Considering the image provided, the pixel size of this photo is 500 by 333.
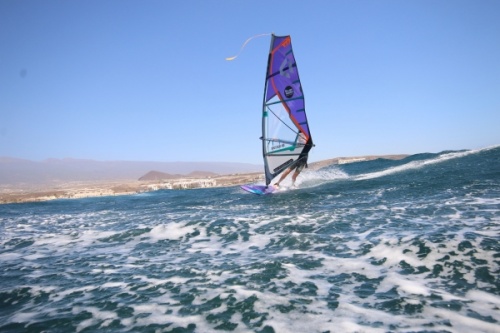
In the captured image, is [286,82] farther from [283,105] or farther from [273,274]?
[273,274]

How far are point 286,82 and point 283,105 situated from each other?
137cm

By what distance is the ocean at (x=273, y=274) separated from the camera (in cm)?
331

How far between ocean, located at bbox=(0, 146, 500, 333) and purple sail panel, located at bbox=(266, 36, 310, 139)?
8.42 metres

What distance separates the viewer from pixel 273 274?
4.68 m

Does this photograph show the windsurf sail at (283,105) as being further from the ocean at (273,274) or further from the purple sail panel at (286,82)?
the ocean at (273,274)

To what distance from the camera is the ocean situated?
331 centimetres

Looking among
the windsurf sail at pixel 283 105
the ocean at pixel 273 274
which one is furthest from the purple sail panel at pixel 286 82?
the ocean at pixel 273 274

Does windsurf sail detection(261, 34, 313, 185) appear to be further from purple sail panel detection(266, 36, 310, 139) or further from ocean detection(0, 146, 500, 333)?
ocean detection(0, 146, 500, 333)

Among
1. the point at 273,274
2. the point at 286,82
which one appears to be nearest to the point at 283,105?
the point at 286,82

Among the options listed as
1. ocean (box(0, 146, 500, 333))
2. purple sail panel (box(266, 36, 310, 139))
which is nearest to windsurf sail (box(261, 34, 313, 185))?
purple sail panel (box(266, 36, 310, 139))

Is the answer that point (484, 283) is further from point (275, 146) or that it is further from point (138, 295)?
point (275, 146)

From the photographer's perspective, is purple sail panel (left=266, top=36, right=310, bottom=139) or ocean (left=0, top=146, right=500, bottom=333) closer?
ocean (left=0, top=146, right=500, bottom=333)

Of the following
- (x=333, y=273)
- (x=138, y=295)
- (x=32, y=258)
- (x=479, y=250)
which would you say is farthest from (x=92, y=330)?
(x=479, y=250)

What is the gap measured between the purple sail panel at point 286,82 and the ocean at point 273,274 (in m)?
8.42
